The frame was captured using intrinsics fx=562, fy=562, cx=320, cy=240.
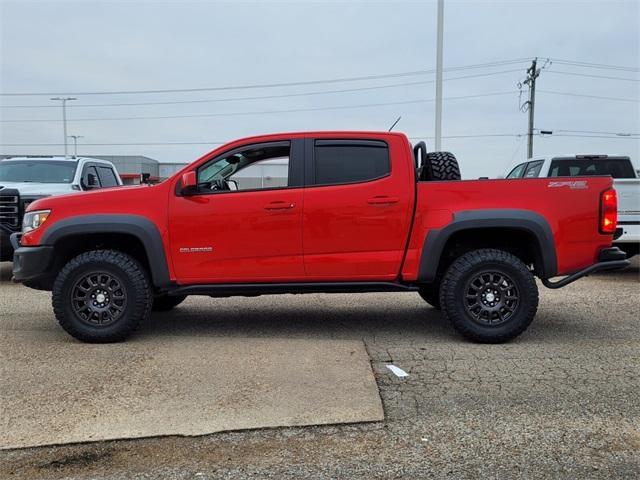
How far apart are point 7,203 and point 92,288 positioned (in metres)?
4.23

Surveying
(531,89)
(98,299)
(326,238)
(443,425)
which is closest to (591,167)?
(326,238)

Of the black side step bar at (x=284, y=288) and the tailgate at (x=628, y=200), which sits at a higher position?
the tailgate at (x=628, y=200)

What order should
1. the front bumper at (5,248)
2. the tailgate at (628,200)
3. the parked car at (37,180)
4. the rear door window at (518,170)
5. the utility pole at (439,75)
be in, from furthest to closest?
the utility pole at (439,75) < the rear door window at (518,170) < the tailgate at (628,200) < the parked car at (37,180) < the front bumper at (5,248)

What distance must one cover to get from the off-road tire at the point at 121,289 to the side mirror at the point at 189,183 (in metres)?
0.87

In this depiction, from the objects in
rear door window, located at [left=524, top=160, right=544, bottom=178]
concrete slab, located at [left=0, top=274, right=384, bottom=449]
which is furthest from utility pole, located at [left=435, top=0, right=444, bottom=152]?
concrete slab, located at [left=0, top=274, right=384, bottom=449]

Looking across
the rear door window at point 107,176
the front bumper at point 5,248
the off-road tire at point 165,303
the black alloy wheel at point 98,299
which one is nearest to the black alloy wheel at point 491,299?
the black alloy wheel at point 98,299

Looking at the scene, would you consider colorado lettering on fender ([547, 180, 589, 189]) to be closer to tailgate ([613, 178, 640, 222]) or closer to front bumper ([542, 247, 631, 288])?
front bumper ([542, 247, 631, 288])

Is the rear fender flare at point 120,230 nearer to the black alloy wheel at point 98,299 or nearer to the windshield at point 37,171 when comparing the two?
the black alloy wheel at point 98,299

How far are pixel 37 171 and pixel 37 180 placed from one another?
0.27m

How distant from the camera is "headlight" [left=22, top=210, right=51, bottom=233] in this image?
5.45 m

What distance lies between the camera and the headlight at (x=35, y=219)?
17.9ft

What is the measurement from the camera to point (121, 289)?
5.38m

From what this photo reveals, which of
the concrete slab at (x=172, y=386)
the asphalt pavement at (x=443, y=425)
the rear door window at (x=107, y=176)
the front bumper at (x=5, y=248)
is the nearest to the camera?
the asphalt pavement at (x=443, y=425)

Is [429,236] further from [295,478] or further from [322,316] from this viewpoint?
[295,478]
